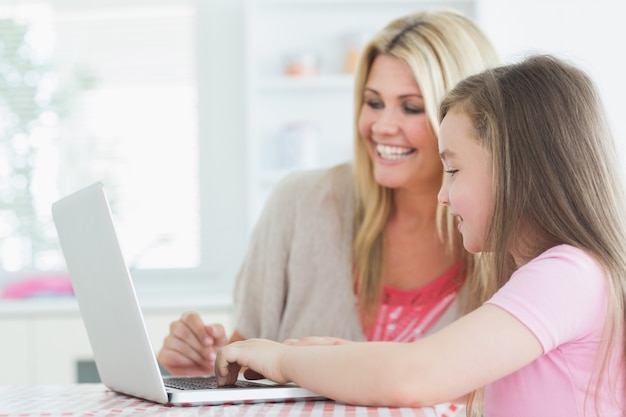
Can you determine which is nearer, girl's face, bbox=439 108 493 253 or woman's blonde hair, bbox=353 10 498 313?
girl's face, bbox=439 108 493 253

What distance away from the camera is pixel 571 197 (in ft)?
4.14

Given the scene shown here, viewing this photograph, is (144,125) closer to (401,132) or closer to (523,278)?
(401,132)

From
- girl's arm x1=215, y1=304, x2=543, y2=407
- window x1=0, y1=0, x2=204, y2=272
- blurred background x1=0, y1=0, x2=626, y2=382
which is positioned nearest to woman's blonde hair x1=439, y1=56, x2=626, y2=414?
girl's arm x1=215, y1=304, x2=543, y2=407

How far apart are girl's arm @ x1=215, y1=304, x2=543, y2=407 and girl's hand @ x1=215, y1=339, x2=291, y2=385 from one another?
10 centimetres

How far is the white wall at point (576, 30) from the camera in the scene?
373 cm

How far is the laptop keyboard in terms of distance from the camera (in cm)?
131

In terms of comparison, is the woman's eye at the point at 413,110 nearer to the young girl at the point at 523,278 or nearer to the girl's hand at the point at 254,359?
the young girl at the point at 523,278

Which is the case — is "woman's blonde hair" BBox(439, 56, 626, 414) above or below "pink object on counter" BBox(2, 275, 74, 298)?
above

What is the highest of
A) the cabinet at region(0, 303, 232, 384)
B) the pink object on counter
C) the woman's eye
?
the woman's eye

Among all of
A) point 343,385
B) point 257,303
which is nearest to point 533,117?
point 343,385

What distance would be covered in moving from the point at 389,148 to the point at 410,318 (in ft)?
1.18

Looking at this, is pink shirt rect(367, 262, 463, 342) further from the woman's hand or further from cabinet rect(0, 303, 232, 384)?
Result: cabinet rect(0, 303, 232, 384)

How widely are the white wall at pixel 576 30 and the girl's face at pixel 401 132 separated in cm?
184

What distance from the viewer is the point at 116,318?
4.18 ft
